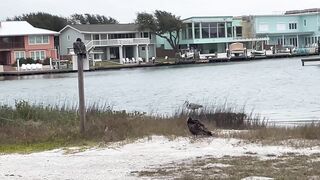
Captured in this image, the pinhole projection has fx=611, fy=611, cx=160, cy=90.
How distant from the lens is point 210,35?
112562mm

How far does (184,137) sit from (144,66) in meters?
83.1

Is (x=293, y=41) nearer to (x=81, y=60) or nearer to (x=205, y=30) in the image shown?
(x=205, y=30)

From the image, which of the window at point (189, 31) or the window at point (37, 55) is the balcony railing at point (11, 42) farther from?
the window at point (189, 31)

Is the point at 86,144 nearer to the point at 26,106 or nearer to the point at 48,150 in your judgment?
the point at 48,150

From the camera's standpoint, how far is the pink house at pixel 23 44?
94125 millimetres

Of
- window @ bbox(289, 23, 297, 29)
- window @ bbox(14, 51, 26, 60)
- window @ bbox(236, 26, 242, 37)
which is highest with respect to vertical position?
window @ bbox(289, 23, 297, 29)

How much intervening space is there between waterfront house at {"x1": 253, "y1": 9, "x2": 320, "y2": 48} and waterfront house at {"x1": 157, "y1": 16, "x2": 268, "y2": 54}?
2.83m

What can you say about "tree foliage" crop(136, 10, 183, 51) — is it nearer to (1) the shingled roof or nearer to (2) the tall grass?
(1) the shingled roof

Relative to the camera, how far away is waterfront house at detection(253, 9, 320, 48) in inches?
4737

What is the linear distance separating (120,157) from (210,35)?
102 meters

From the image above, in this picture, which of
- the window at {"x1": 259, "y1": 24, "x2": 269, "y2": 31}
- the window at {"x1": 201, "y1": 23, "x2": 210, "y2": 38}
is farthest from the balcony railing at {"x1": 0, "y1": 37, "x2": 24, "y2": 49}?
the window at {"x1": 259, "y1": 24, "x2": 269, "y2": 31}

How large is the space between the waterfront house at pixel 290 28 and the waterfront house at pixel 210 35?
111 inches

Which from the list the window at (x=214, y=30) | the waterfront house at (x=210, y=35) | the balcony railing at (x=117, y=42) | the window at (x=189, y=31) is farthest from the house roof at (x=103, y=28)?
the window at (x=214, y=30)

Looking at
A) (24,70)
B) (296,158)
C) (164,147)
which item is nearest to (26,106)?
(164,147)
